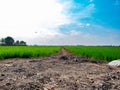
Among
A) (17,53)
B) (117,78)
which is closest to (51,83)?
(117,78)

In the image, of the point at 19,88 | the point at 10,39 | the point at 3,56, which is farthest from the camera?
the point at 10,39

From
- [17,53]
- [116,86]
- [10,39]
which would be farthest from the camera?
[10,39]

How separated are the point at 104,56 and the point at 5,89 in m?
13.2

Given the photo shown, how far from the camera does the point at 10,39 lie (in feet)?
298

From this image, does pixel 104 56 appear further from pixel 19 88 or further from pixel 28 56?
pixel 19 88

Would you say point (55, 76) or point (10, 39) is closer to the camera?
point (55, 76)

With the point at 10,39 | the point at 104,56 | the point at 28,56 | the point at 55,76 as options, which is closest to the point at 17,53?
the point at 28,56

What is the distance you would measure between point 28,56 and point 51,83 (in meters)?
12.7

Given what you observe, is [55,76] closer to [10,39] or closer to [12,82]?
[12,82]

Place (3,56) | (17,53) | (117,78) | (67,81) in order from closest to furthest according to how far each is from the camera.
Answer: (67,81)
(117,78)
(3,56)
(17,53)

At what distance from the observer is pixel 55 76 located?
26.7 feet

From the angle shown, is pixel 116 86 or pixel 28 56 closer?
pixel 116 86

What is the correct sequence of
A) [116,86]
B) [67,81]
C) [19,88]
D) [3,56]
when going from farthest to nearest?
[3,56]
[67,81]
[116,86]
[19,88]

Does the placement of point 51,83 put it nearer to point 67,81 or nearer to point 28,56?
point 67,81
